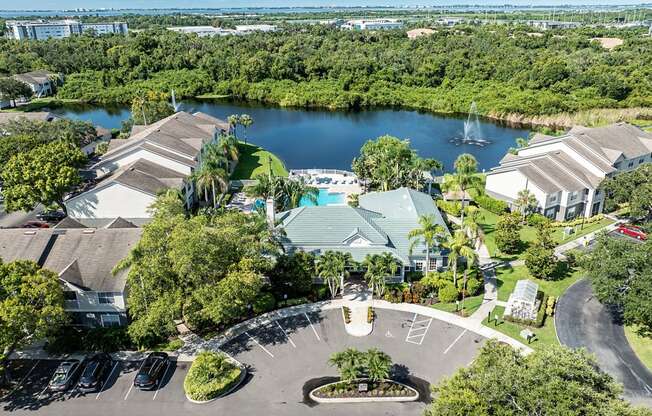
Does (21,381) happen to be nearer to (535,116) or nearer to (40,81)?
(535,116)

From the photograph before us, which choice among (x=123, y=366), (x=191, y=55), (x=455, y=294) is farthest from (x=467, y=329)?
(x=191, y=55)

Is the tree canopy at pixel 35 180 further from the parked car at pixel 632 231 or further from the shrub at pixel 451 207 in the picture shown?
the parked car at pixel 632 231

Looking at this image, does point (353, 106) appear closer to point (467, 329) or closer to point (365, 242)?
point (365, 242)

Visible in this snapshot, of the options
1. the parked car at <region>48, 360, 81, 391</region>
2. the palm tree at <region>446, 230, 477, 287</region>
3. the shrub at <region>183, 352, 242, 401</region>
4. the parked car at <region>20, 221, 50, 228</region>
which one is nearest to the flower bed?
the shrub at <region>183, 352, 242, 401</region>

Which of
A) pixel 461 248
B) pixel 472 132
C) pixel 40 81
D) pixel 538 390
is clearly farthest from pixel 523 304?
pixel 40 81

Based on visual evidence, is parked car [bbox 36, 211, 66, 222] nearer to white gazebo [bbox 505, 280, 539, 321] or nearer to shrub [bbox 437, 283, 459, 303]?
shrub [bbox 437, 283, 459, 303]

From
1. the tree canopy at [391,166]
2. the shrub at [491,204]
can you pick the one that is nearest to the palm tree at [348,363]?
the tree canopy at [391,166]
